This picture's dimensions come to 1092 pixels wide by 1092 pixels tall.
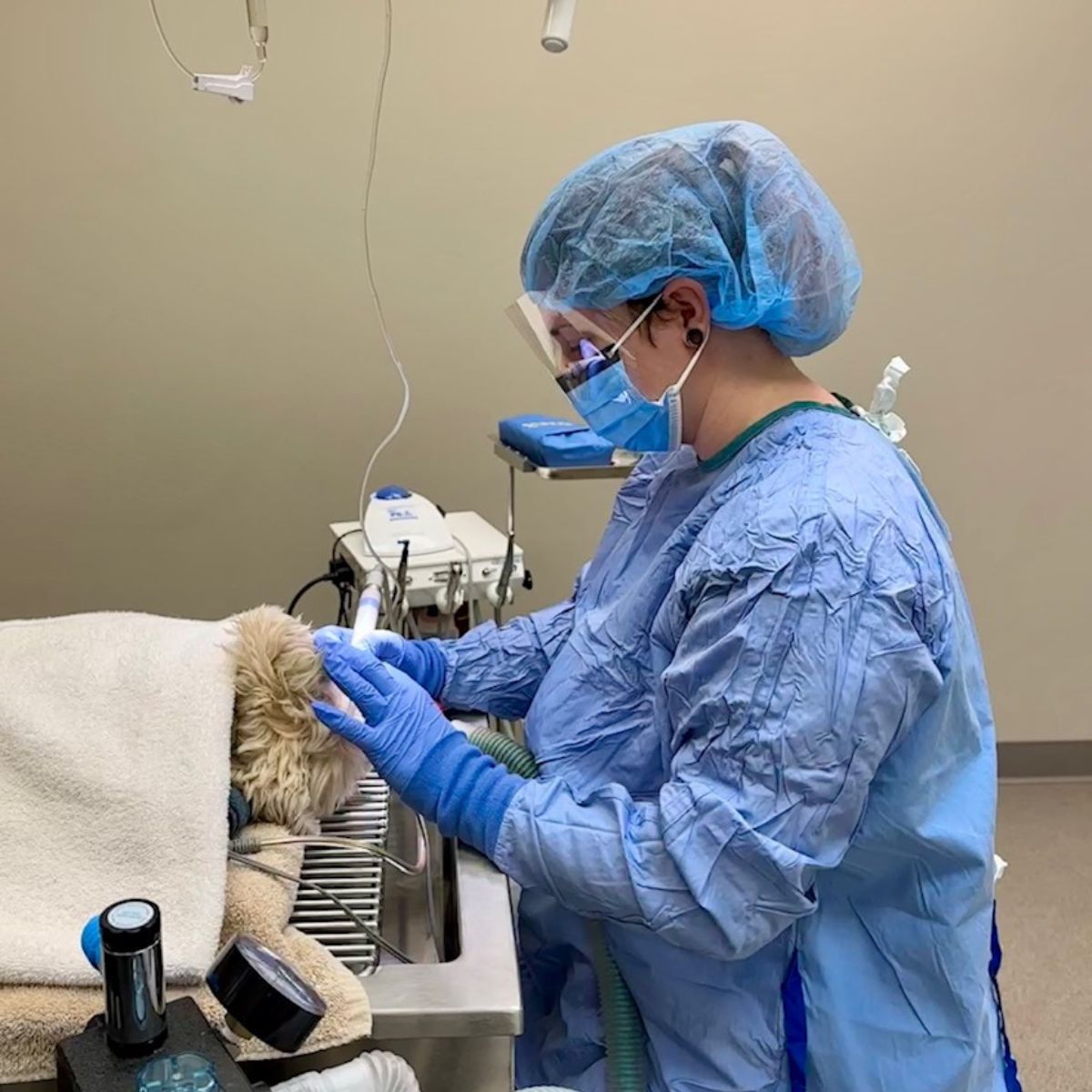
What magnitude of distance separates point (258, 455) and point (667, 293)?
1.40m

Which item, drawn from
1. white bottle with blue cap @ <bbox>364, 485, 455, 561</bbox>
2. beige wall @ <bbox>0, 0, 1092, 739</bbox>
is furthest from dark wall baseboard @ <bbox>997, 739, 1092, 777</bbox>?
white bottle with blue cap @ <bbox>364, 485, 455, 561</bbox>

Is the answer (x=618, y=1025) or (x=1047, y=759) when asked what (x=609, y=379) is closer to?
(x=618, y=1025)

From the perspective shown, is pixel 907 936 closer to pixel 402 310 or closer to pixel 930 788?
pixel 930 788

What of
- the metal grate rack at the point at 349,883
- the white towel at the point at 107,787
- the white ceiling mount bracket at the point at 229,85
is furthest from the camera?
the white ceiling mount bracket at the point at 229,85

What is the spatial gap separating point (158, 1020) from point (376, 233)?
1742mm

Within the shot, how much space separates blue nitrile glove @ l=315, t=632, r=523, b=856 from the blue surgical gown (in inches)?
1.4

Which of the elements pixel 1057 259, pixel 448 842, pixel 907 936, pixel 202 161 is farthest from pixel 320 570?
pixel 1057 259

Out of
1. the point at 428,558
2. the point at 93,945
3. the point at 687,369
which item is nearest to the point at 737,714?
the point at 687,369

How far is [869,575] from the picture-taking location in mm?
799

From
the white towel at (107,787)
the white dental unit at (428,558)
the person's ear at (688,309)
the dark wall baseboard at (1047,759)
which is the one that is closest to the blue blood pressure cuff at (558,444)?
the white dental unit at (428,558)

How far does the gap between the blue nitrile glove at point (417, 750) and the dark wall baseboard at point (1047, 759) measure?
7.31 ft

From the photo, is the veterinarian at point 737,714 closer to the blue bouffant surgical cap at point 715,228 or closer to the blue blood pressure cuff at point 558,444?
the blue bouffant surgical cap at point 715,228

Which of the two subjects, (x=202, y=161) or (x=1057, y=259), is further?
(x=1057, y=259)

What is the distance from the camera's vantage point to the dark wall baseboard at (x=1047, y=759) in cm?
271
